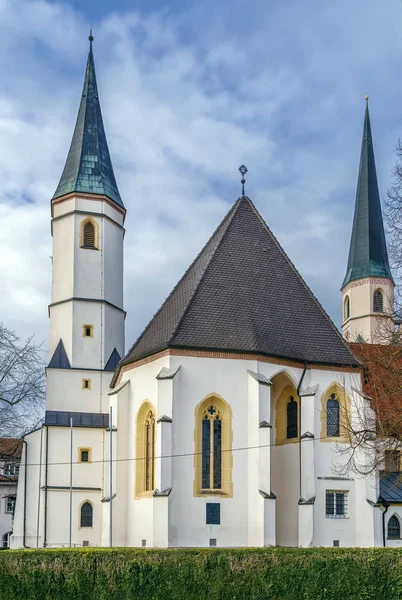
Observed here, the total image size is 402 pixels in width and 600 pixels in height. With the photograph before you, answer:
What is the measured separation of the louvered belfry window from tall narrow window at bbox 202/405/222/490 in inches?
532

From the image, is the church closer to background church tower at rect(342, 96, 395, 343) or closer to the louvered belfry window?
the louvered belfry window

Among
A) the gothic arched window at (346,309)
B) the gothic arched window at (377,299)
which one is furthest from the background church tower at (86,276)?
the gothic arched window at (346,309)

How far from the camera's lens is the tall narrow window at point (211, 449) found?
30.9m

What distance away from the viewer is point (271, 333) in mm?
33219

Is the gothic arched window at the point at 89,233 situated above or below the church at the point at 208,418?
above

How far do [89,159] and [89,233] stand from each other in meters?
3.88

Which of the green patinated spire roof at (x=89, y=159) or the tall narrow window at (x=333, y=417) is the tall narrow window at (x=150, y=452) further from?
the green patinated spire roof at (x=89, y=159)

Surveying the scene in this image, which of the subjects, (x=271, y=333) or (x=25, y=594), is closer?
(x=25, y=594)

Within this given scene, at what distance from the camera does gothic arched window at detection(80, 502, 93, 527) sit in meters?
37.1

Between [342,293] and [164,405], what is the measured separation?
127 feet

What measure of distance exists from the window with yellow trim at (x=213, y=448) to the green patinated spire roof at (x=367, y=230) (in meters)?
34.1

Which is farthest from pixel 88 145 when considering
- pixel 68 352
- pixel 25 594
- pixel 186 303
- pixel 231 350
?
pixel 25 594

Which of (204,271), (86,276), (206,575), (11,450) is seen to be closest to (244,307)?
(204,271)

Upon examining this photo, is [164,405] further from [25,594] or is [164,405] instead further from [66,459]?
[25,594]
